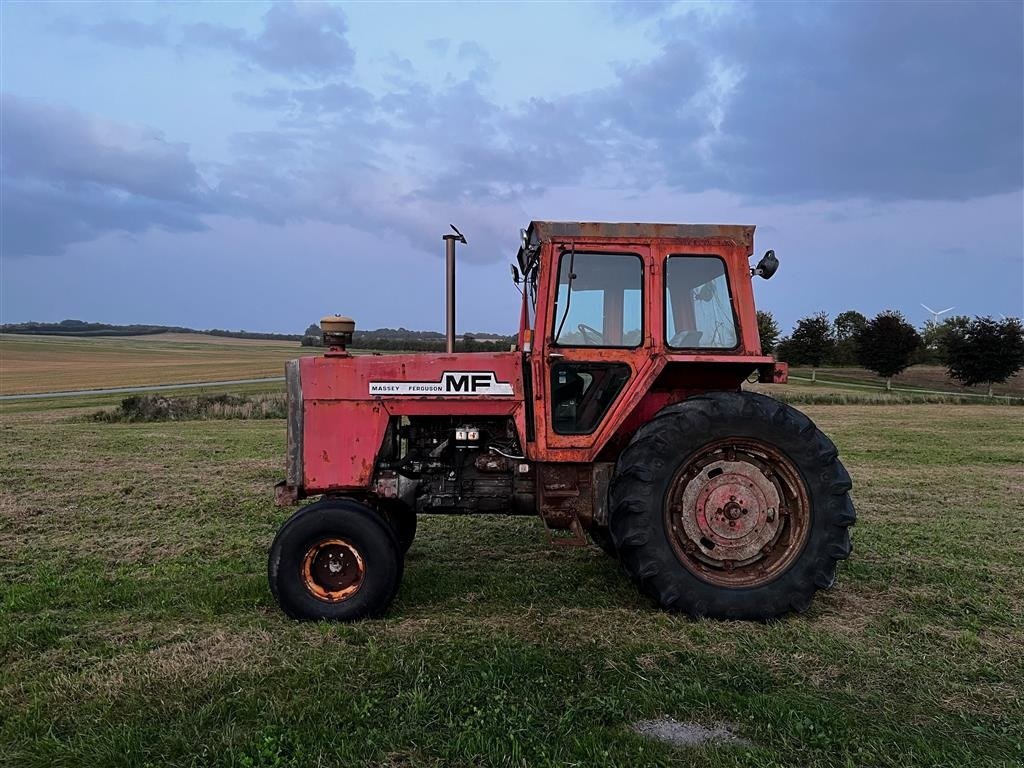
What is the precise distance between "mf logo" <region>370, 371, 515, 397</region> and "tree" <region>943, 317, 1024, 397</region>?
40.7 m

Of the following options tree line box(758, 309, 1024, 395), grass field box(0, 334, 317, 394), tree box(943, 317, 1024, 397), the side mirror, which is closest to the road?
grass field box(0, 334, 317, 394)

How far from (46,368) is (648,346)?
5732 cm

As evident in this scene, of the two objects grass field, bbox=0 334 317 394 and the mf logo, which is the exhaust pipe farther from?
grass field, bbox=0 334 317 394

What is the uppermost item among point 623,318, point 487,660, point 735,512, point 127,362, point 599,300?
point 599,300

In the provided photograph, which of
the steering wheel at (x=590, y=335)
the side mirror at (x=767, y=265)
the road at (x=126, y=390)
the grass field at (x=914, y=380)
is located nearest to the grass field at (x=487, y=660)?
the steering wheel at (x=590, y=335)

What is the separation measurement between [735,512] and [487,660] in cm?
190

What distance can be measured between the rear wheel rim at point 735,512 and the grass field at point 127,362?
22601 mm

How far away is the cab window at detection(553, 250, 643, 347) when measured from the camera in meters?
4.75

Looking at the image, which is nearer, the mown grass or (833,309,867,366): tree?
the mown grass

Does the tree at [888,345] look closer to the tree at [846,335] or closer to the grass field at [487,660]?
the tree at [846,335]

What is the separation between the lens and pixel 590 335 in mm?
4805

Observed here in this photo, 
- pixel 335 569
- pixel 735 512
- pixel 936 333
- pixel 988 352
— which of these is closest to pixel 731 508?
pixel 735 512

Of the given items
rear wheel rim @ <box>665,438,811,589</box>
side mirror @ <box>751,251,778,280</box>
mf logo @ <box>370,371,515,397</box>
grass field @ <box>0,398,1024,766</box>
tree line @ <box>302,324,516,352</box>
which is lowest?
grass field @ <box>0,398,1024,766</box>

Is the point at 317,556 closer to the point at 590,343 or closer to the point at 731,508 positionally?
the point at 590,343
